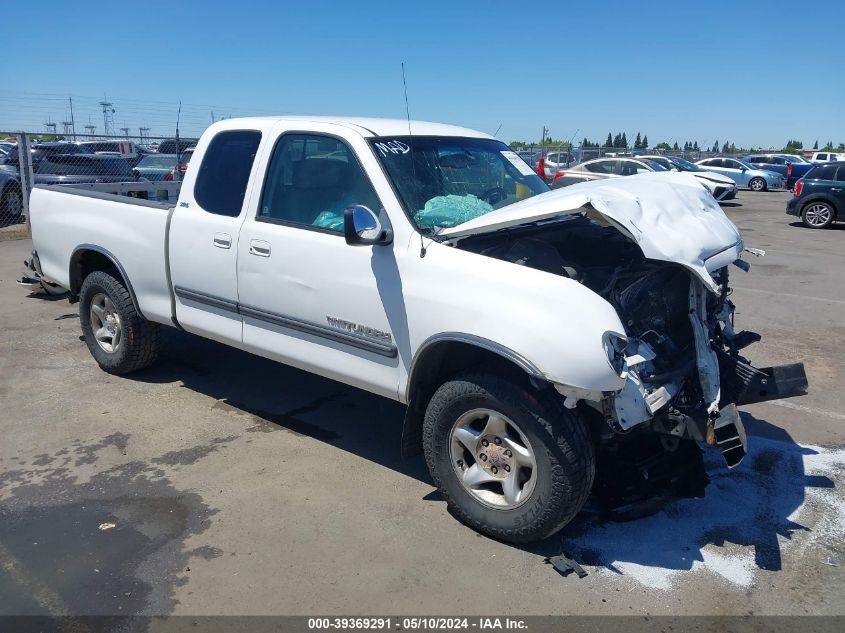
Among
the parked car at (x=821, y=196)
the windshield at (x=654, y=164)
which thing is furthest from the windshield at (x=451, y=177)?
the windshield at (x=654, y=164)

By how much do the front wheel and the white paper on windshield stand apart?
30.7 m

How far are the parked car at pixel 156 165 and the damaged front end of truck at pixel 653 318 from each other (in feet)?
48.9

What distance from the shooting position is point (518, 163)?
5.08 meters

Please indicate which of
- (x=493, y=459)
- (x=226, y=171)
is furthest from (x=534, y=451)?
(x=226, y=171)

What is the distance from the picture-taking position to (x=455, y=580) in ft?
10.8

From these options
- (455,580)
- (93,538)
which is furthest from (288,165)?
(455,580)

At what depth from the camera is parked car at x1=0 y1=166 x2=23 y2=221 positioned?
14.6 metres

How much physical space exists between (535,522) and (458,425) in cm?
61

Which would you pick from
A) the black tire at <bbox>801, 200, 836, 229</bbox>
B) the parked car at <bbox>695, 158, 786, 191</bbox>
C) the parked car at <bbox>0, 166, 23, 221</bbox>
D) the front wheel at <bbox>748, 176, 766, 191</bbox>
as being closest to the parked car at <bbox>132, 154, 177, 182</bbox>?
the parked car at <bbox>0, 166, 23, 221</bbox>

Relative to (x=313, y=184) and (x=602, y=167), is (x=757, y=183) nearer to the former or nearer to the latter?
(x=602, y=167)

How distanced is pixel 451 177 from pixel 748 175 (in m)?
31.8

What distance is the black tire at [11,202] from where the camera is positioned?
1476cm

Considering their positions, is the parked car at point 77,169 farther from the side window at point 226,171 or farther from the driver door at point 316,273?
the driver door at point 316,273

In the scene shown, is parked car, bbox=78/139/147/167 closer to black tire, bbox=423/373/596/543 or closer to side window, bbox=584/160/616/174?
side window, bbox=584/160/616/174
